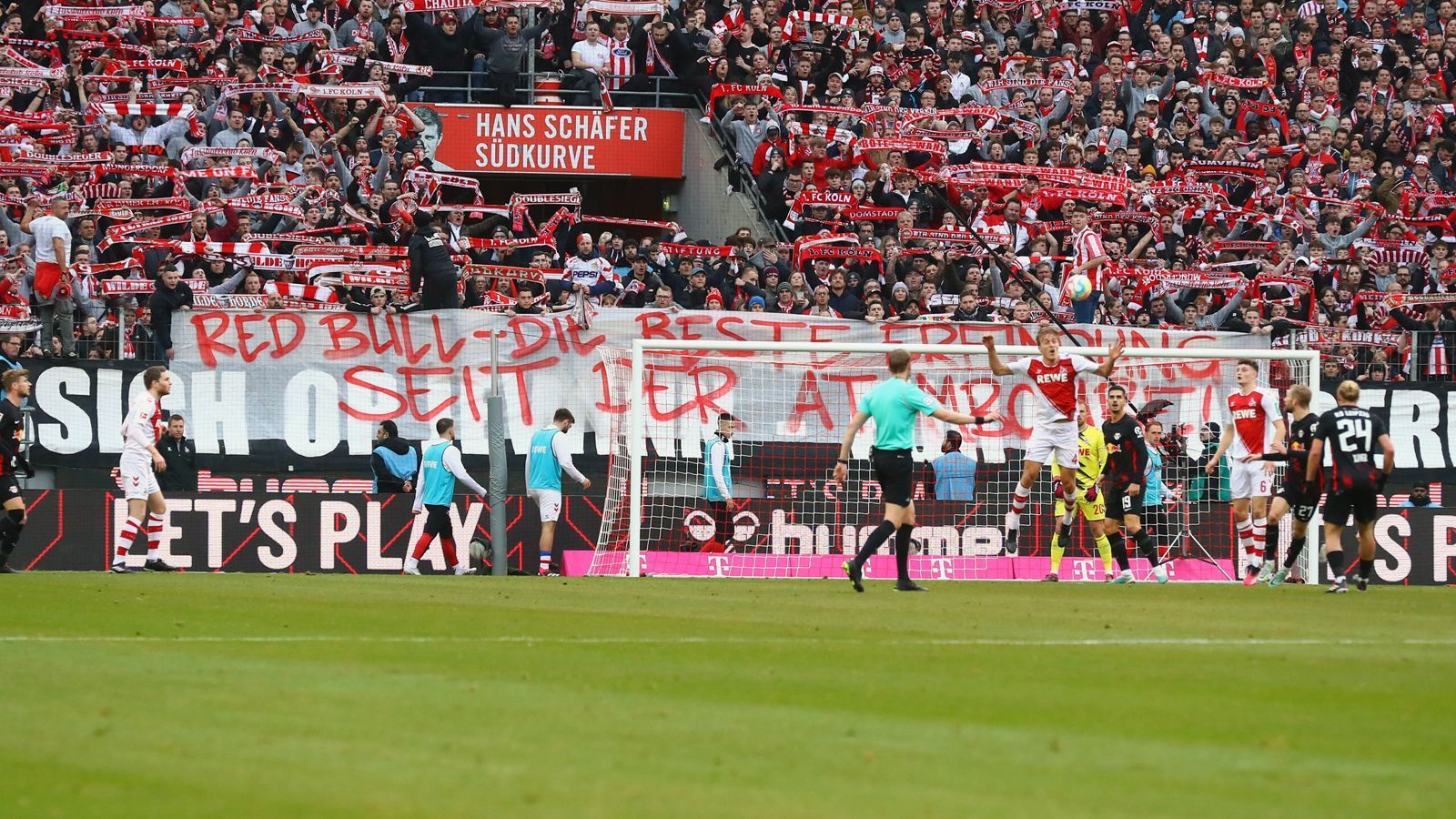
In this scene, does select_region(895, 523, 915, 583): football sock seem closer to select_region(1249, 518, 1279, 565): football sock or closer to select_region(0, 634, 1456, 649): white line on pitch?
select_region(0, 634, 1456, 649): white line on pitch

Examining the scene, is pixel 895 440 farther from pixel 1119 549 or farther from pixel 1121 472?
pixel 1119 549

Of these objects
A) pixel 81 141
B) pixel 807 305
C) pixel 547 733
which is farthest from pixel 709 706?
pixel 81 141

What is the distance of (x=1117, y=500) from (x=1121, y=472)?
0.94 feet

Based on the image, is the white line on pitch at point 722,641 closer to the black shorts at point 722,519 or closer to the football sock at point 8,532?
the football sock at point 8,532

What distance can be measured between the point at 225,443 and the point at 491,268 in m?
4.22

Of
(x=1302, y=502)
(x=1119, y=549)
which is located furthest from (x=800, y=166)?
(x=1302, y=502)

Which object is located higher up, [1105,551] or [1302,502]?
[1302,502]

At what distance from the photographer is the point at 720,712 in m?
7.64

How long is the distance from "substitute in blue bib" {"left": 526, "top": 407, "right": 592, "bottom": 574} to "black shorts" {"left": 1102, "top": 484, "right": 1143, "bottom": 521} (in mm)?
5924

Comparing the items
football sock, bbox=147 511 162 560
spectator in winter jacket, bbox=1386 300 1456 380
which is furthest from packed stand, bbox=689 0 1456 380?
football sock, bbox=147 511 162 560

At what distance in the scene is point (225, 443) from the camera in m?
22.9

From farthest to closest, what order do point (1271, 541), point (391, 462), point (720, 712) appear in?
point (391, 462), point (1271, 541), point (720, 712)

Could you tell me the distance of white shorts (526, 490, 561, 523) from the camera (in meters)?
21.5

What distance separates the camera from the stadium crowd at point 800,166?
2448cm
